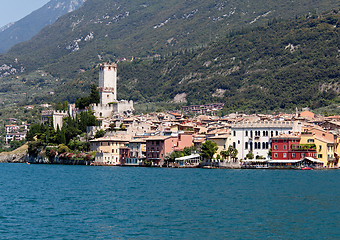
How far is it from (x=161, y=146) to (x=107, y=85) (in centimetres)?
4320

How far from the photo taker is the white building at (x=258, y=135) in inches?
3440

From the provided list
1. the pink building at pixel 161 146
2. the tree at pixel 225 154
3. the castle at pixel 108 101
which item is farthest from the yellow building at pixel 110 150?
the castle at pixel 108 101

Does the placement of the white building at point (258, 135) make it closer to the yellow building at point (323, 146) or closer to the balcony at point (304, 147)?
the yellow building at point (323, 146)

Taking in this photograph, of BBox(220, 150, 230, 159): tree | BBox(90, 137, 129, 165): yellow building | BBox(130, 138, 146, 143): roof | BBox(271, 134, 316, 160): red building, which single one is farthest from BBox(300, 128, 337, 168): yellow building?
BBox(90, 137, 129, 165): yellow building

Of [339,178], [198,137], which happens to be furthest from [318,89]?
[339,178]

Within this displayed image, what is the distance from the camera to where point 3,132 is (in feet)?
525

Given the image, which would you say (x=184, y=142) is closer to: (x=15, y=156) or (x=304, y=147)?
(x=304, y=147)

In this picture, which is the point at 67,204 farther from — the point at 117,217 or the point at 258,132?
the point at 258,132

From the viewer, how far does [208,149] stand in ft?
279

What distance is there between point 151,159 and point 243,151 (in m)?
13.1

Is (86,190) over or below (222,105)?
below

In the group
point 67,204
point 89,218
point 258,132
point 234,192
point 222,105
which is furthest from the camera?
point 222,105

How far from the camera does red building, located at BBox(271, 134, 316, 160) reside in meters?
81.8

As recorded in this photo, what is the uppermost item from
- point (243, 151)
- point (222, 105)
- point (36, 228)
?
point (222, 105)
